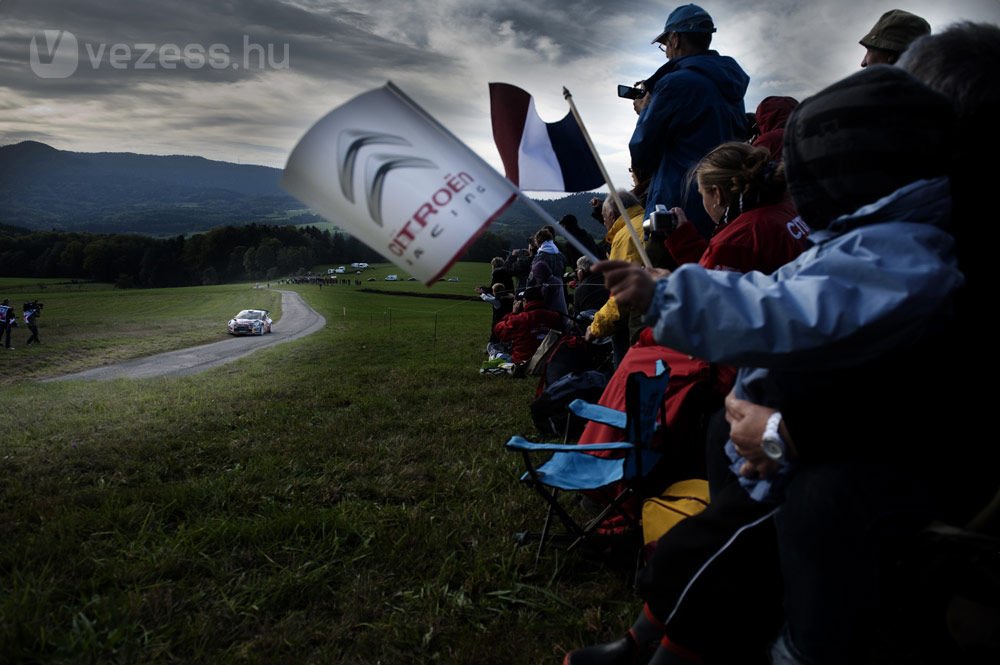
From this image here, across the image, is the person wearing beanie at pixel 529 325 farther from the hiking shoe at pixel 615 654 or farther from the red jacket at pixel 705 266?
the hiking shoe at pixel 615 654

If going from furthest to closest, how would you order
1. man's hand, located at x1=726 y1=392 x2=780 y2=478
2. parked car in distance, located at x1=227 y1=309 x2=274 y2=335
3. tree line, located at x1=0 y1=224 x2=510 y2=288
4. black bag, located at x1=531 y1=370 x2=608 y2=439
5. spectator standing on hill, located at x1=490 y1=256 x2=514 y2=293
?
parked car in distance, located at x1=227 y1=309 x2=274 y2=335 → spectator standing on hill, located at x1=490 y1=256 x2=514 y2=293 → tree line, located at x1=0 y1=224 x2=510 y2=288 → black bag, located at x1=531 y1=370 x2=608 y2=439 → man's hand, located at x1=726 y1=392 x2=780 y2=478

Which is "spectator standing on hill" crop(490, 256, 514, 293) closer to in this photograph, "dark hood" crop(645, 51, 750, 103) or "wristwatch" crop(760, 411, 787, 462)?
"dark hood" crop(645, 51, 750, 103)

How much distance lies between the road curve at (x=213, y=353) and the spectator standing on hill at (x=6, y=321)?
3.04ft

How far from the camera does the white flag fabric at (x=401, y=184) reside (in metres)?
2.26

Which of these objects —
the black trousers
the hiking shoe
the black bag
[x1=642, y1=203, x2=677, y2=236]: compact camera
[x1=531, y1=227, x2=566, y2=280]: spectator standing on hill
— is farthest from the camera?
[x1=531, y1=227, x2=566, y2=280]: spectator standing on hill

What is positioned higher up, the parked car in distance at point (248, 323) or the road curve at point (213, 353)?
the parked car in distance at point (248, 323)

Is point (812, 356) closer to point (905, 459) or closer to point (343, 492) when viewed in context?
point (905, 459)

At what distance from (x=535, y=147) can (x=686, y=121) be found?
1700 mm

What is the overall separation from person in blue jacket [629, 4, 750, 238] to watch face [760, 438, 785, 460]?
2939 millimetres

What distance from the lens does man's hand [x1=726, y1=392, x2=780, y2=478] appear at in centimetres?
181

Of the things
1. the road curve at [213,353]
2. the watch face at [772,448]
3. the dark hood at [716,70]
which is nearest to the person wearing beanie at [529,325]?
the dark hood at [716,70]

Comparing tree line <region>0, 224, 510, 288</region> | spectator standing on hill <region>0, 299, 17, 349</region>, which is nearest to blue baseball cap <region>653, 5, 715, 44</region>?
tree line <region>0, 224, 510, 288</region>

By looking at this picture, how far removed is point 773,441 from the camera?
1737mm

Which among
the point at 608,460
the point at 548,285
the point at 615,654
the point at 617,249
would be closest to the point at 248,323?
the point at 548,285
